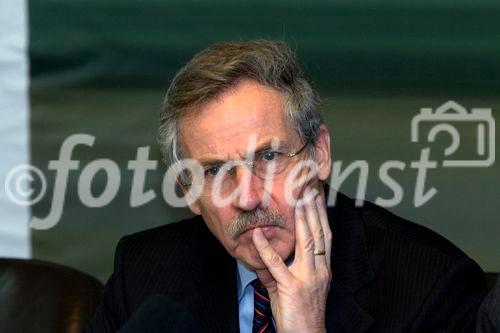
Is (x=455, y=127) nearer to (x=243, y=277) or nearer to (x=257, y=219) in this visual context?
(x=243, y=277)

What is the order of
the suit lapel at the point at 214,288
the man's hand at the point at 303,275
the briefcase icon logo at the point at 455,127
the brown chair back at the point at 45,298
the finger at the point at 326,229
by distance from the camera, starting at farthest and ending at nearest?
1. the briefcase icon logo at the point at 455,127
2. the brown chair back at the point at 45,298
3. the suit lapel at the point at 214,288
4. the finger at the point at 326,229
5. the man's hand at the point at 303,275

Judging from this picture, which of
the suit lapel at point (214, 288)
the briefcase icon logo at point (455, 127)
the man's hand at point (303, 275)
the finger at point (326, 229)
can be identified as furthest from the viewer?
the briefcase icon logo at point (455, 127)

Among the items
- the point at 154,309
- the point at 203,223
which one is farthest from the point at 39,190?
the point at 154,309

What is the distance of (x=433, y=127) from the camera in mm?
3088

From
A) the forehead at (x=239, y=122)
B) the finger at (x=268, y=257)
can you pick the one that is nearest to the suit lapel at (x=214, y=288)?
the finger at (x=268, y=257)

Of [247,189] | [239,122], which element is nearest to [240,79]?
[239,122]

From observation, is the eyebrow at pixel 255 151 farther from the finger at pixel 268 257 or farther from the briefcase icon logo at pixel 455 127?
the briefcase icon logo at pixel 455 127

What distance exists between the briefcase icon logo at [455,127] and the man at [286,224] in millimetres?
541

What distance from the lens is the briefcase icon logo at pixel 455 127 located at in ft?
10.1

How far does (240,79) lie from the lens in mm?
2441

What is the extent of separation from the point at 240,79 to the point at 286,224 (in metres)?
0.31

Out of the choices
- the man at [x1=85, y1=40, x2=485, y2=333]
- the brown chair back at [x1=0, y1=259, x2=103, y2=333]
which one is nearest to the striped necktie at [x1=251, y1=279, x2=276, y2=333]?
the man at [x1=85, y1=40, x2=485, y2=333]

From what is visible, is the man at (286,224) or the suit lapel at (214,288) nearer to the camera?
the man at (286,224)

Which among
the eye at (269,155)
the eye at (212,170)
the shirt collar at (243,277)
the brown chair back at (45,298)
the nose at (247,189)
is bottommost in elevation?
the brown chair back at (45,298)
